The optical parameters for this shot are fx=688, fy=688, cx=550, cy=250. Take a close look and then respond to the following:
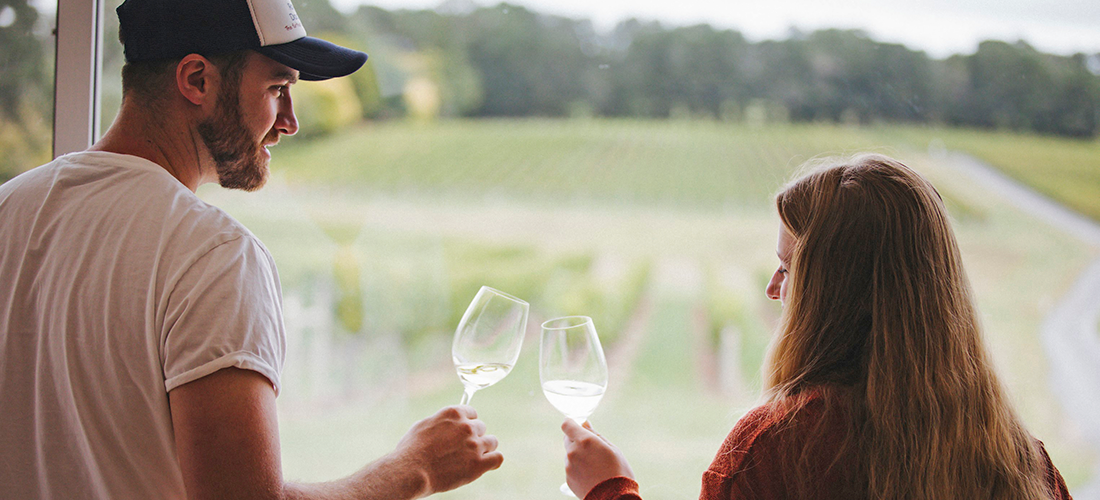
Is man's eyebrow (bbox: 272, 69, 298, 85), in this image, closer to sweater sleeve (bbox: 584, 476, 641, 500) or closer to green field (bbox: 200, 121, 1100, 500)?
green field (bbox: 200, 121, 1100, 500)

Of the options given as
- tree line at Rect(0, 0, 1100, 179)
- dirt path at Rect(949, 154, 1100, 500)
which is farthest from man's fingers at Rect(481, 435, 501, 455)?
dirt path at Rect(949, 154, 1100, 500)

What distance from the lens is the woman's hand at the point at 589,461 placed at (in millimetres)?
945

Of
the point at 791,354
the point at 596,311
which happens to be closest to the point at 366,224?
the point at 596,311

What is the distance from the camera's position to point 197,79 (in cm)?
89

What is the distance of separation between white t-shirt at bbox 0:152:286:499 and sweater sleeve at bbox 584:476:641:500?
44 cm

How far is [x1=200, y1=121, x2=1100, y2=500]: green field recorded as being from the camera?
1.43m

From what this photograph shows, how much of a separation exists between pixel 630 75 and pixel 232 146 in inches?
34.1

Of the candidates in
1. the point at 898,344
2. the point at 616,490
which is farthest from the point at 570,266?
the point at 898,344

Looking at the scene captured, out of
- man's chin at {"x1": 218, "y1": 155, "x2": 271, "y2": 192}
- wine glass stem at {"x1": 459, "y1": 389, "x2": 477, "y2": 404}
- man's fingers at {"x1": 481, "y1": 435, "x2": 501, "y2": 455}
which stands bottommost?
man's fingers at {"x1": 481, "y1": 435, "x2": 501, "y2": 455}

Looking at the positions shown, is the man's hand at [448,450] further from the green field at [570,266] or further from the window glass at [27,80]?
the window glass at [27,80]

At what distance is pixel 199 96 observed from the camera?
89 centimetres

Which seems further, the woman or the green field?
the green field

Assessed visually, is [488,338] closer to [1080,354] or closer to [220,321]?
[220,321]

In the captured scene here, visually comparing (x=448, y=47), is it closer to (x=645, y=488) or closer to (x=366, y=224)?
(x=366, y=224)
